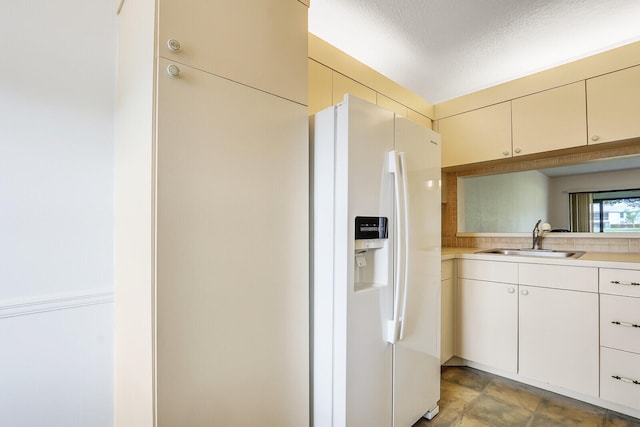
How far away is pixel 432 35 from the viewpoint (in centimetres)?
210

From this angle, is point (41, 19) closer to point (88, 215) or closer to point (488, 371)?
point (88, 215)

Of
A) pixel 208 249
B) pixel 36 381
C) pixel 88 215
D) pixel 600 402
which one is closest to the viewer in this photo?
pixel 208 249

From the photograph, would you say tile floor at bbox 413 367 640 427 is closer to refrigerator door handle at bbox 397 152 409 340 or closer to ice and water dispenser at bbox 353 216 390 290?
refrigerator door handle at bbox 397 152 409 340

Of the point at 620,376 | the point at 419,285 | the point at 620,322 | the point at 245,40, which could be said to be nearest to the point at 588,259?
the point at 620,322

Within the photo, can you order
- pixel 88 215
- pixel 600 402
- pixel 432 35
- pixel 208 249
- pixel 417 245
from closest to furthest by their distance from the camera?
pixel 208 249 → pixel 88 215 → pixel 417 245 → pixel 600 402 → pixel 432 35

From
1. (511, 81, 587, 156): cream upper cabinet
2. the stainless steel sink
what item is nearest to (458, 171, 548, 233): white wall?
the stainless steel sink

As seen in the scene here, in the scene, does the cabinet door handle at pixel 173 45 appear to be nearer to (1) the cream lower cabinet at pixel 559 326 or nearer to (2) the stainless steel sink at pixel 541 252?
(1) the cream lower cabinet at pixel 559 326

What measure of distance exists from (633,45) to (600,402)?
2.40 metres

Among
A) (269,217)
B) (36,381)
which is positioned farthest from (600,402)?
(36,381)

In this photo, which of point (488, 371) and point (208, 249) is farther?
point (488, 371)

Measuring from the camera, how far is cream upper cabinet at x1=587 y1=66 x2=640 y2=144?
205 centimetres

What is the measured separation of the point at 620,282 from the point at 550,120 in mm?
1282

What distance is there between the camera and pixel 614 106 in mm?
2115

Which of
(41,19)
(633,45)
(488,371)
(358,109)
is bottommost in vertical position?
(488,371)
